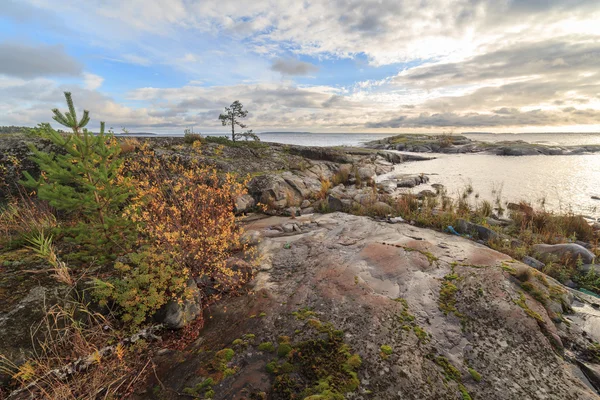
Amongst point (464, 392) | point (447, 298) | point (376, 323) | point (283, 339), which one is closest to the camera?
point (464, 392)

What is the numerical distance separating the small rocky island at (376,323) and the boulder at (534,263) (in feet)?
0.10

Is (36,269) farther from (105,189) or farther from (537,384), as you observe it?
(537,384)

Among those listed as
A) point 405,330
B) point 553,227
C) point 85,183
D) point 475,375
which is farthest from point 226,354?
point 553,227

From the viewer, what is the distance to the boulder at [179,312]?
14.1 ft

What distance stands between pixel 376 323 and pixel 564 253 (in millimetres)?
6659

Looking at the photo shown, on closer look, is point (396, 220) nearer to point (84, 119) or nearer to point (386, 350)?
point (386, 350)

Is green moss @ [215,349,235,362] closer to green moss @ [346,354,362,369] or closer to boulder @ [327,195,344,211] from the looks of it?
green moss @ [346,354,362,369]

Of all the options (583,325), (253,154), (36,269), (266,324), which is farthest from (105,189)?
(253,154)

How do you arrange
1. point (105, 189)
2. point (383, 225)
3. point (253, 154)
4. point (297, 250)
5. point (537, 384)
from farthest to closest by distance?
point (253, 154), point (383, 225), point (297, 250), point (105, 189), point (537, 384)

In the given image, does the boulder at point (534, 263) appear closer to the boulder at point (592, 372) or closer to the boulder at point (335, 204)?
the boulder at point (592, 372)

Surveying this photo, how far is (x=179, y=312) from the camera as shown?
4.36m

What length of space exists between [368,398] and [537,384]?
7.21 feet

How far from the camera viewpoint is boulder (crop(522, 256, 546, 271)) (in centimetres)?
656

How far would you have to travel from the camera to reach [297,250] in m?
7.05
